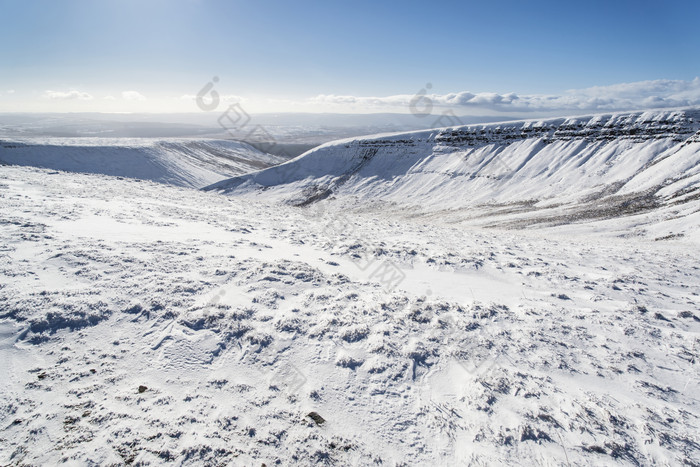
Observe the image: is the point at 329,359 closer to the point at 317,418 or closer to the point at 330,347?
the point at 330,347

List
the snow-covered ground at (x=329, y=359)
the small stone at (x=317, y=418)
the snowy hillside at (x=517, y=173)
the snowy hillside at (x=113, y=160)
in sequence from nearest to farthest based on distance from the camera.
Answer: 1. the snow-covered ground at (x=329, y=359)
2. the small stone at (x=317, y=418)
3. the snowy hillside at (x=517, y=173)
4. the snowy hillside at (x=113, y=160)

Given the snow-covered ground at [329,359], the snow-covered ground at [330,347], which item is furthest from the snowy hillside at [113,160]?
the snow-covered ground at [329,359]

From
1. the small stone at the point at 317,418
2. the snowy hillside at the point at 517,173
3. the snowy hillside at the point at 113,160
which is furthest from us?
the snowy hillside at the point at 113,160

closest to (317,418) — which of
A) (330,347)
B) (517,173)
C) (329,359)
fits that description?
(329,359)

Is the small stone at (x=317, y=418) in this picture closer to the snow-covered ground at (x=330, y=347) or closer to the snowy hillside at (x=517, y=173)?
the snow-covered ground at (x=330, y=347)

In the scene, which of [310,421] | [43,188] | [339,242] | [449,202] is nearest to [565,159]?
[449,202]

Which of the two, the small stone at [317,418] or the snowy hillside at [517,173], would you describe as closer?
the small stone at [317,418]
